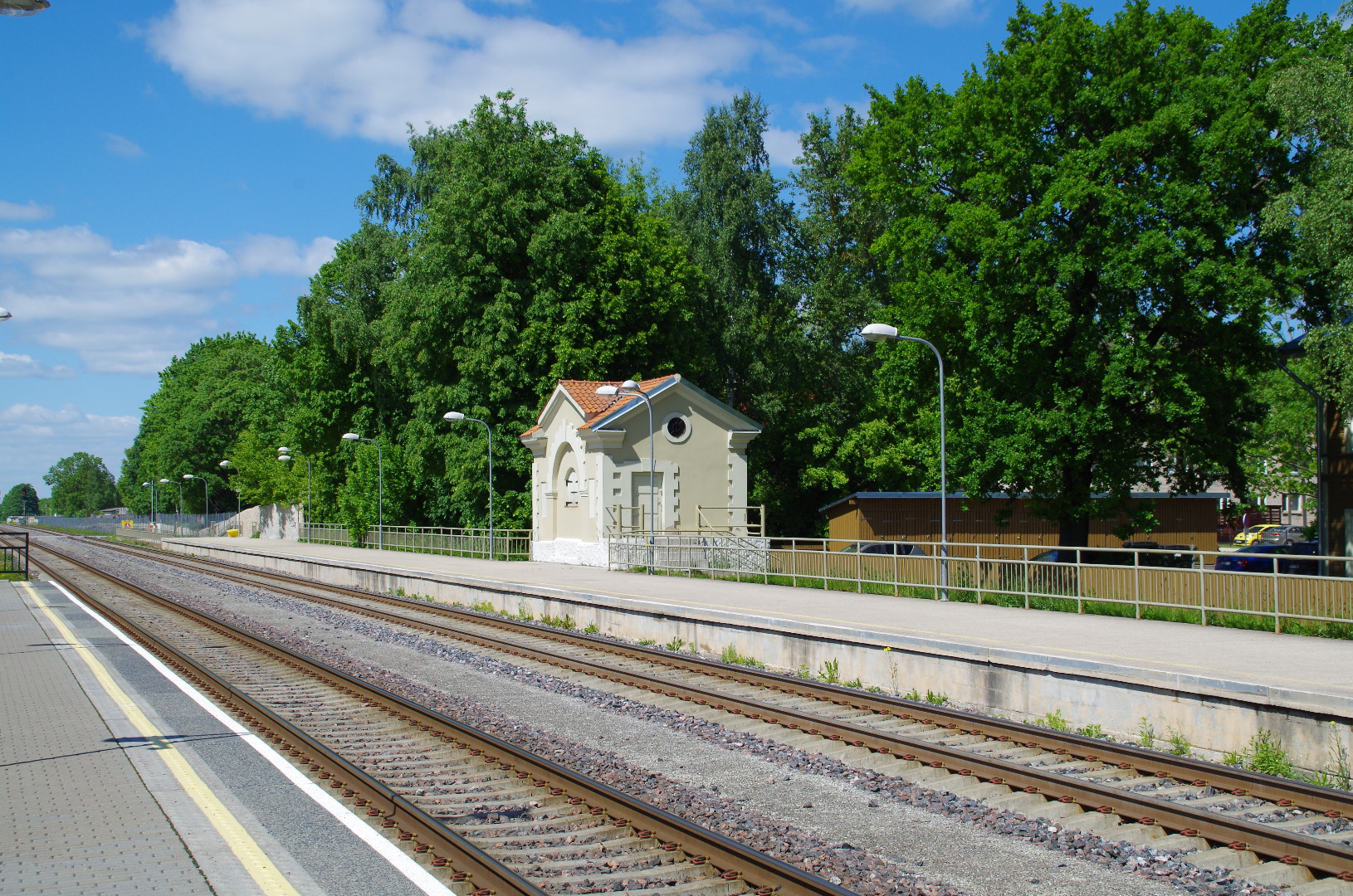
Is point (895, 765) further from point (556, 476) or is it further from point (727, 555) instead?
point (556, 476)

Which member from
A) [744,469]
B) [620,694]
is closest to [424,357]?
[744,469]

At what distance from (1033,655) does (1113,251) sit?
57.5 ft

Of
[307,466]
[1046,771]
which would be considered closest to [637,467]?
[1046,771]

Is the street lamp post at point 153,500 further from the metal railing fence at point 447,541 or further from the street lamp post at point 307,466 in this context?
the metal railing fence at point 447,541

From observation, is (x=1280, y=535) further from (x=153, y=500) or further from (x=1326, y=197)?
(x=153, y=500)

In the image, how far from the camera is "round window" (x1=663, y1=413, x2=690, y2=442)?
3484cm

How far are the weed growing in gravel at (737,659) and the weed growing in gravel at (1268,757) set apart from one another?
23.3 feet

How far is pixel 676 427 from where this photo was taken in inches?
1385

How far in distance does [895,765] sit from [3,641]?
53.1 ft

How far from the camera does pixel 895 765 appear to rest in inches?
344

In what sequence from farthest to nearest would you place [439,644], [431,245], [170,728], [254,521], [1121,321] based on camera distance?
[254,521] → [431,245] → [1121,321] → [439,644] → [170,728]

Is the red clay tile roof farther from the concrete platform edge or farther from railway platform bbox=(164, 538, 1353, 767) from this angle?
the concrete platform edge

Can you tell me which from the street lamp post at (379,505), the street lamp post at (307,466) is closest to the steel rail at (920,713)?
the street lamp post at (379,505)

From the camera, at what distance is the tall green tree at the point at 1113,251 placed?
25125 mm
